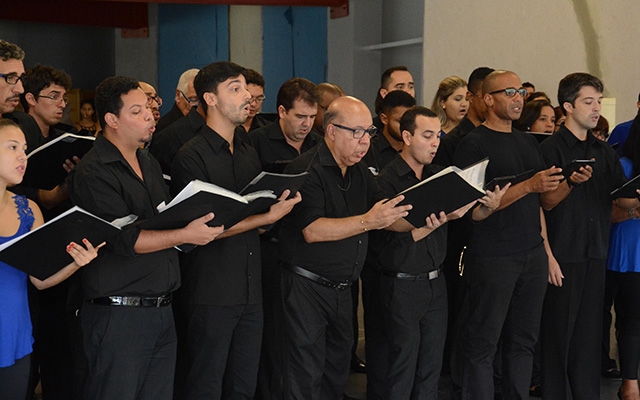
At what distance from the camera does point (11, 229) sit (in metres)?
3.19

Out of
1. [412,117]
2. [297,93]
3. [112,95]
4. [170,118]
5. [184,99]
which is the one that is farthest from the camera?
[170,118]

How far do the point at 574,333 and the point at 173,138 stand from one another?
95.6 inches

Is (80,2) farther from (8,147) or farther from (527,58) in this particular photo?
(8,147)

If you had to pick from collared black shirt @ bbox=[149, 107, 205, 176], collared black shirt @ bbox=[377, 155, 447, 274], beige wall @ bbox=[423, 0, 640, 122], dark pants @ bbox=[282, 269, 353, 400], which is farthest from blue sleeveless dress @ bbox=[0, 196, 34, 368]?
beige wall @ bbox=[423, 0, 640, 122]

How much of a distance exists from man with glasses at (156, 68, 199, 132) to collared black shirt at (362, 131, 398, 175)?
1098 mm

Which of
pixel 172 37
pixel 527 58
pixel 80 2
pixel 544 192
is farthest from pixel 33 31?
pixel 544 192

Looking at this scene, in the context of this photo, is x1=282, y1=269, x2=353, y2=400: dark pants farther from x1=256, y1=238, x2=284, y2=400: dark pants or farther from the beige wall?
the beige wall

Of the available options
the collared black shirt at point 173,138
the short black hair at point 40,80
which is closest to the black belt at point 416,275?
the collared black shirt at point 173,138

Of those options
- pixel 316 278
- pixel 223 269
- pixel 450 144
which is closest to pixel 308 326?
pixel 316 278

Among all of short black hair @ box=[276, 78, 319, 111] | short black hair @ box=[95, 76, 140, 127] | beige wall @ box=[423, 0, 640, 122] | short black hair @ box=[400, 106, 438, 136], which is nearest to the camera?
short black hair @ box=[95, 76, 140, 127]

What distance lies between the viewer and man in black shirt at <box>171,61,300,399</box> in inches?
147

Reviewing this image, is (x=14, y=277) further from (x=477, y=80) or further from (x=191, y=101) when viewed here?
(x=477, y=80)

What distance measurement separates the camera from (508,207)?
4.33 m

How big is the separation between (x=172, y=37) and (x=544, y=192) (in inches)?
313
